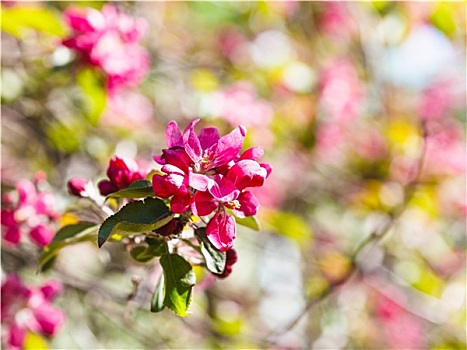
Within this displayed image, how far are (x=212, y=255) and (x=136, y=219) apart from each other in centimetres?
13

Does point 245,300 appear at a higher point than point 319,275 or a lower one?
lower

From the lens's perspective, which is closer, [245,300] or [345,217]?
[245,300]

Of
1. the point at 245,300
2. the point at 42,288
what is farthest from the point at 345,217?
the point at 42,288

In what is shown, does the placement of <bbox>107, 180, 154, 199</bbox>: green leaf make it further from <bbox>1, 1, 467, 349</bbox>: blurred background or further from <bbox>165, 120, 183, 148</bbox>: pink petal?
<bbox>1, 1, 467, 349</bbox>: blurred background

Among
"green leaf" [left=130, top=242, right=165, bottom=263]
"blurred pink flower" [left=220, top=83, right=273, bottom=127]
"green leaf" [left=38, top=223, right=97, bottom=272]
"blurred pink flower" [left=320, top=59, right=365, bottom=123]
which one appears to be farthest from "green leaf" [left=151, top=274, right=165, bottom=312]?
"blurred pink flower" [left=320, top=59, right=365, bottom=123]

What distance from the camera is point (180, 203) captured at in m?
0.90

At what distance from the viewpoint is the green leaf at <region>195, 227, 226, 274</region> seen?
3.06 feet

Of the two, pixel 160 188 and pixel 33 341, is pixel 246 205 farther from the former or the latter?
pixel 33 341

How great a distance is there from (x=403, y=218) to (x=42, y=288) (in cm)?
168

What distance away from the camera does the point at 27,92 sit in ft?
6.26

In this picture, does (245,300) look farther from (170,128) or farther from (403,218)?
(170,128)

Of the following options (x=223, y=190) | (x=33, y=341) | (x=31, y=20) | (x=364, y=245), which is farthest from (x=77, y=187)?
(x=364, y=245)

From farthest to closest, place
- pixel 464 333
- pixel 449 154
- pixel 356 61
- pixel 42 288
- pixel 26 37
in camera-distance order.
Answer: pixel 356 61, pixel 449 154, pixel 464 333, pixel 26 37, pixel 42 288

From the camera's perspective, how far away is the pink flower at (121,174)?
105cm
